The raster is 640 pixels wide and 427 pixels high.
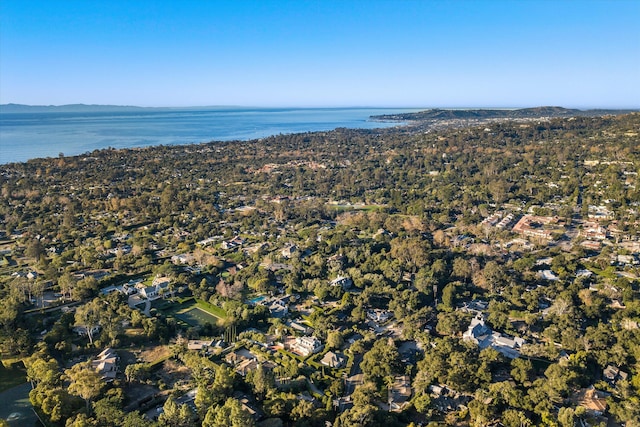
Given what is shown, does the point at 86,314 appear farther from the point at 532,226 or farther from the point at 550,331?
the point at 532,226

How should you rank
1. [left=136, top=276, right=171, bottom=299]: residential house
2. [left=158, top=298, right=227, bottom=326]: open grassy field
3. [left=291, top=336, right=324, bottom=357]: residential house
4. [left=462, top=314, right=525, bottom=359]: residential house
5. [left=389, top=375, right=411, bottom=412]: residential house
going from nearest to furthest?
[left=389, top=375, right=411, bottom=412]: residential house < [left=462, top=314, right=525, bottom=359]: residential house < [left=291, top=336, right=324, bottom=357]: residential house < [left=158, top=298, right=227, bottom=326]: open grassy field < [left=136, top=276, right=171, bottom=299]: residential house

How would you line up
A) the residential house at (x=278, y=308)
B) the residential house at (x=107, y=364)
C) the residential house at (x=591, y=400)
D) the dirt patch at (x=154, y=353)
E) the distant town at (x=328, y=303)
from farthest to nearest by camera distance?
the residential house at (x=278, y=308)
the dirt patch at (x=154, y=353)
the residential house at (x=107, y=364)
the distant town at (x=328, y=303)
the residential house at (x=591, y=400)

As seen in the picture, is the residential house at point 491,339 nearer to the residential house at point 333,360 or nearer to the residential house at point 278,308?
the residential house at point 333,360

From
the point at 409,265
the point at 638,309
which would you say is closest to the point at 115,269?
the point at 409,265

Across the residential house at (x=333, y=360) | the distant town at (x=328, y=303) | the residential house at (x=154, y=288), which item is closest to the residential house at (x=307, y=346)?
the distant town at (x=328, y=303)

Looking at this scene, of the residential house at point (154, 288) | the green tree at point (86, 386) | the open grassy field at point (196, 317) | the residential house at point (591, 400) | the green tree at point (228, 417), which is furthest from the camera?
the residential house at point (154, 288)

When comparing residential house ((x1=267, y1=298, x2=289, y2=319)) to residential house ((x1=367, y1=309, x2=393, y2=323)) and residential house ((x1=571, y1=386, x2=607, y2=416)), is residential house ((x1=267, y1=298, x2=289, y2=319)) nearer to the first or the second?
residential house ((x1=367, y1=309, x2=393, y2=323))

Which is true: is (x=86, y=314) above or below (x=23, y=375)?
above

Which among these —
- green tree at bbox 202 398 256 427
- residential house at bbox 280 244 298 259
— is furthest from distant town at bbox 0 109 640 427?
residential house at bbox 280 244 298 259

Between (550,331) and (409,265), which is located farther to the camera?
(409,265)

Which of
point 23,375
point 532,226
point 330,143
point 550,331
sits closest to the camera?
point 23,375

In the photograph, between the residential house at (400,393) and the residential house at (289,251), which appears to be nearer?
the residential house at (400,393)
